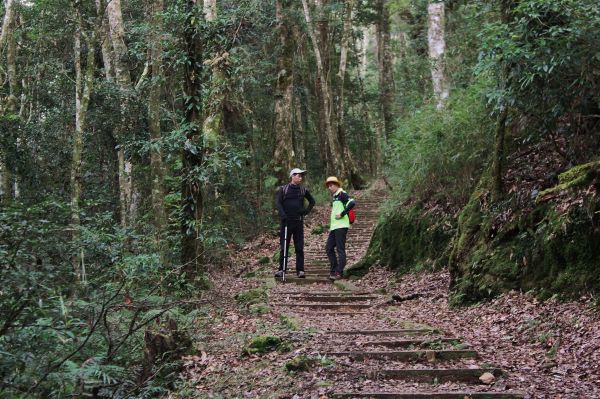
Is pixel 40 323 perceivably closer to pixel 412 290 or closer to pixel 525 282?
pixel 525 282

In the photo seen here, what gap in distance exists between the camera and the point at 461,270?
921cm

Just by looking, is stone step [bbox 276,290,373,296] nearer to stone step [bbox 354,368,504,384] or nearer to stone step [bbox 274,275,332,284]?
stone step [bbox 274,275,332,284]

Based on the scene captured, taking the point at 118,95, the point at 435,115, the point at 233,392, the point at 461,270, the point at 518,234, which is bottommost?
the point at 233,392

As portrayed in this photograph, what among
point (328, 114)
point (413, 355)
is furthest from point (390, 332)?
point (328, 114)

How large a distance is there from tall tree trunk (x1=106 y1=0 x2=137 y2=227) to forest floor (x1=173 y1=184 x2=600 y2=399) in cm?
654

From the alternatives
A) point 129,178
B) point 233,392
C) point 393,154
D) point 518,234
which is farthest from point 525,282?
point 129,178

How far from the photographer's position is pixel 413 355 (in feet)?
20.2

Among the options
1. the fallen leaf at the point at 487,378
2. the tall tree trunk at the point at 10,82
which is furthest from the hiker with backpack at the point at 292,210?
the tall tree trunk at the point at 10,82

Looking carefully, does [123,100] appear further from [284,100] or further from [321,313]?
[321,313]

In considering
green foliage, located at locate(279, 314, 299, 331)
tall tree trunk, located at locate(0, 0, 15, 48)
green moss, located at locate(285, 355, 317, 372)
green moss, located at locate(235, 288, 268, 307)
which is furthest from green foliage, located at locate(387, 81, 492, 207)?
tall tree trunk, located at locate(0, 0, 15, 48)

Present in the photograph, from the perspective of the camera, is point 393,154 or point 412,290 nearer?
point 412,290

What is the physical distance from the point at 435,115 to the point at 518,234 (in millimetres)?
4916

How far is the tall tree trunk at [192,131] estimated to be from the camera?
32.9 feet

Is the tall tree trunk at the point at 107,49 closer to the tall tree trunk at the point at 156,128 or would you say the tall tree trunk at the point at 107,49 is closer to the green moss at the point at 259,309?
the tall tree trunk at the point at 156,128
